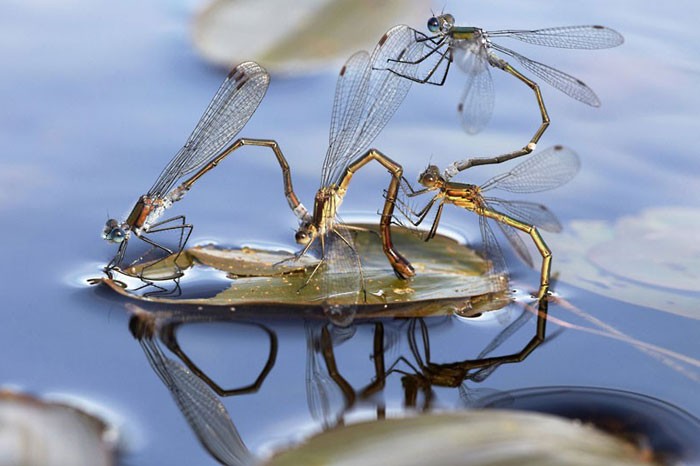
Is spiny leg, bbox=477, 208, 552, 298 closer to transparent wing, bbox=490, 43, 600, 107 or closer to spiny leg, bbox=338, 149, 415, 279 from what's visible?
spiny leg, bbox=338, 149, 415, 279

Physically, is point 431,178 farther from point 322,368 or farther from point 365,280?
point 322,368

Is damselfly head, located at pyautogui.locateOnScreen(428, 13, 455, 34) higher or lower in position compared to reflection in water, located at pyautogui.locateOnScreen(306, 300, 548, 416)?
higher

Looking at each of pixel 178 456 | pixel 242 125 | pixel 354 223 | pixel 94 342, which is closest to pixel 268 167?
pixel 242 125

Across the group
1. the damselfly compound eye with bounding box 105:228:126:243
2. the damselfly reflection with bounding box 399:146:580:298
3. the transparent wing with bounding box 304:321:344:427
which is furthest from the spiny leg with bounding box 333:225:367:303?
the damselfly compound eye with bounding box 105:228:126:243

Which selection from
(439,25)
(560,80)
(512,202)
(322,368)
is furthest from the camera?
(560,80)

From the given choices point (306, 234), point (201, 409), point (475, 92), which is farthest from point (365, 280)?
point (475, 92)

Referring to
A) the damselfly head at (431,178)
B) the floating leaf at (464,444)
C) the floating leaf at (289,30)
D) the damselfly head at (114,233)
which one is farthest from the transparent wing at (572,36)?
the floating leaf at (464,444)

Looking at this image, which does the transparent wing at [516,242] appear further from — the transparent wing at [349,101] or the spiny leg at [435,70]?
the spiny leg at [435,70]
